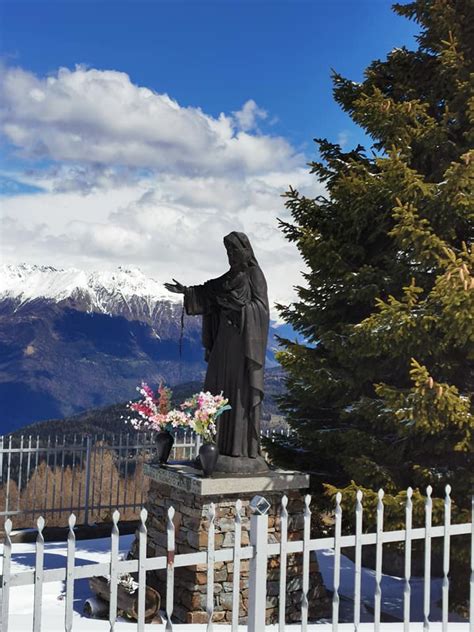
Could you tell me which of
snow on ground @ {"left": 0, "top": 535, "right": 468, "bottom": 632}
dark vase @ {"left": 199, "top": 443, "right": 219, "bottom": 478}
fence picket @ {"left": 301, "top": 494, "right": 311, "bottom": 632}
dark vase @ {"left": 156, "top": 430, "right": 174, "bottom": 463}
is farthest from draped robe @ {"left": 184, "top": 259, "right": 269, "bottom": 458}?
fence picket @ {"left": 301, "top": 494, "right": 311, "bottom": 632}

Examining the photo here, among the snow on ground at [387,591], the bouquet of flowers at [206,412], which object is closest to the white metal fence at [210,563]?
the bouquet of flowers at [206,412]

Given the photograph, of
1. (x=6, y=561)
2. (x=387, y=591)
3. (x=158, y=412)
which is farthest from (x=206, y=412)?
(x=387, y=591)

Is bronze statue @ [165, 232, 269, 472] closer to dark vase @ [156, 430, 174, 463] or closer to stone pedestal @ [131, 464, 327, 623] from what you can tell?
stone pedestal @ [131, 464, 327, 623]

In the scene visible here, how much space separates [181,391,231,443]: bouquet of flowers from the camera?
6898mm

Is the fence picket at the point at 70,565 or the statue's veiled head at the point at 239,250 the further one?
the statue's veiled head at the point at 239,250

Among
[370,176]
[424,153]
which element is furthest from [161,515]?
[424,153]

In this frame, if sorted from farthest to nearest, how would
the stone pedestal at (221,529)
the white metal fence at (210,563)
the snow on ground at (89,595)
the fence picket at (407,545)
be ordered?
the stone pedestal at (221,529) → the snow on ground at (89,595) → the fence picket at (407,545) → the white metal fence at (210,563)

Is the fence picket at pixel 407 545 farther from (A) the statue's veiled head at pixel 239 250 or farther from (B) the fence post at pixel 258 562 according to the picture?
(A) the statue's veiled head at pixel 239 250

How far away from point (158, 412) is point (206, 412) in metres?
0.76

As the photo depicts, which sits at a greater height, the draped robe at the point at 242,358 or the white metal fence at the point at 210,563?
the draped robe at the point at 242,358

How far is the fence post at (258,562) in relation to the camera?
4215mm

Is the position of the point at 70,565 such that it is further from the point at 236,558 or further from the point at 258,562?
the point at 258,562

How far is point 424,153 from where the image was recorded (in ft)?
26.2

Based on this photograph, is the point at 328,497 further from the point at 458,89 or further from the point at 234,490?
the point at 458,89
